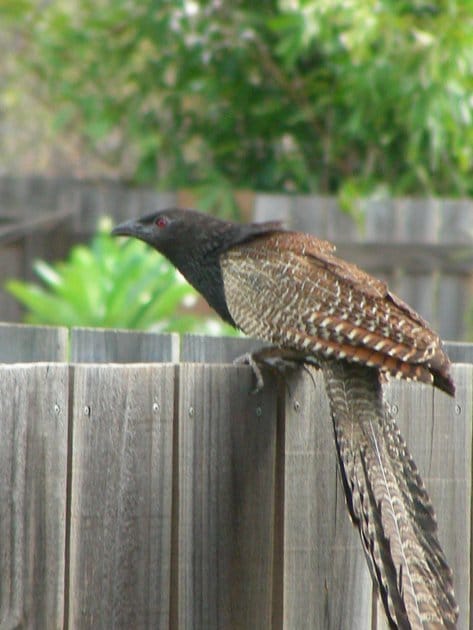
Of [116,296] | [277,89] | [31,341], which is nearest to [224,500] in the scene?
[31,341]

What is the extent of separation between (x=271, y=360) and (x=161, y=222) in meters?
1.46

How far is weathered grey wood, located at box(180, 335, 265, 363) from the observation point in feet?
12.5

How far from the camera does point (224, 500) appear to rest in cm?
284

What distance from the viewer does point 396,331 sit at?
3.00 metres

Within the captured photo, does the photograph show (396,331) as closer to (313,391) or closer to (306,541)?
(313,391)

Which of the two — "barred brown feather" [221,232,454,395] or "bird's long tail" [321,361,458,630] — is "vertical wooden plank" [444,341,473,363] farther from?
"bird's long tail" [321,361,458,630]

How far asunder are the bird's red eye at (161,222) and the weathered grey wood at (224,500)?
1.59 m

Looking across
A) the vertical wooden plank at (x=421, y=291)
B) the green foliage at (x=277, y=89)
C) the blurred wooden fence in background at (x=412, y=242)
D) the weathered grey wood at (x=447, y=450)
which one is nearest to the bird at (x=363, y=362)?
the weathered grey wood at (x=447, y=450)

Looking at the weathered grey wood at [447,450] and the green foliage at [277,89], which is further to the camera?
the green foliage at [277,89]

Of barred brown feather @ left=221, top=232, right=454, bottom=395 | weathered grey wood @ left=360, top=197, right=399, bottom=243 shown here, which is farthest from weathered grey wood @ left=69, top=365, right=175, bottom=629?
weathered grey wood @ left=360, top=197, right=399, bottom=243

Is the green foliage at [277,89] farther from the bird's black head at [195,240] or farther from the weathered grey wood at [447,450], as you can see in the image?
the weathered grey wood at [447,450]

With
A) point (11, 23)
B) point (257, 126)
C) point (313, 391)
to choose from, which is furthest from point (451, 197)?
point (313, 391)

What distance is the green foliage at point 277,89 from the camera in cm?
930

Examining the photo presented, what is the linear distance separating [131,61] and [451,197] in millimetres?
3349
